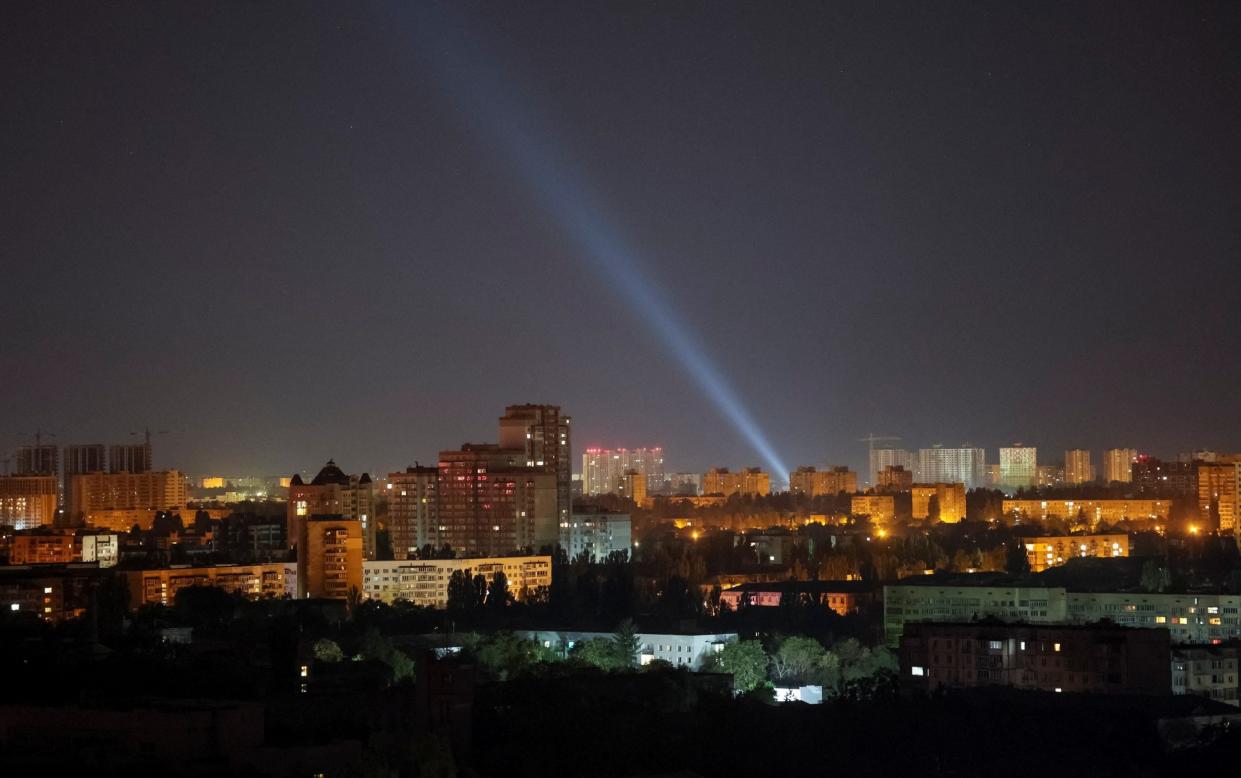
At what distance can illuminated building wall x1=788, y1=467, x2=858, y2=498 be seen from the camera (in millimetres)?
61938

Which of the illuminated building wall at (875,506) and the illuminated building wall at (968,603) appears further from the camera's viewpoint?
the illuminated building wall at (875,506)

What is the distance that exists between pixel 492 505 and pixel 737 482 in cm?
2873

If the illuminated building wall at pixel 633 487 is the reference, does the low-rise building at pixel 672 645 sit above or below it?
below

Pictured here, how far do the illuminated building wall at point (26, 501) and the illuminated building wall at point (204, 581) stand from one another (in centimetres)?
1417

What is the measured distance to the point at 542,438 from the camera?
38.8 m

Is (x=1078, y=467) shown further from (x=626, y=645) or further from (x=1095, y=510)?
(x=626, y=645)

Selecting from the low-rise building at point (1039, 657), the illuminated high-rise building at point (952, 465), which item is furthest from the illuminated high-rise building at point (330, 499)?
the illuminated high-rise building at point (952, 465)

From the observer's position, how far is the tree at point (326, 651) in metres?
Answer: 19.5

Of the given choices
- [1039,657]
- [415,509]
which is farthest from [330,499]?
[1039,657]

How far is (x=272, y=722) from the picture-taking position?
528 inches

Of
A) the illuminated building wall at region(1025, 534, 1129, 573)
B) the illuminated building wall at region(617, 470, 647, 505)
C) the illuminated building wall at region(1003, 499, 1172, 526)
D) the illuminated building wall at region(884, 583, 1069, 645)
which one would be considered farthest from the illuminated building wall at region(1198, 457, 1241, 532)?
the illuminated building wall at region(617, 470, 647, 505)

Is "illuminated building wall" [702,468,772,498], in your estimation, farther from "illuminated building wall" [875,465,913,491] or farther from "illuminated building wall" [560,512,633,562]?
"illuminated building wall" [560,512,633,562]

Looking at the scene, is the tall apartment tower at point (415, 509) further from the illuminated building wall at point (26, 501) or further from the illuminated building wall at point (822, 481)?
the illuminated building wall at point (822, 481)

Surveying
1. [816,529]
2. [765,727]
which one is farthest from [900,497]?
[765,727]
